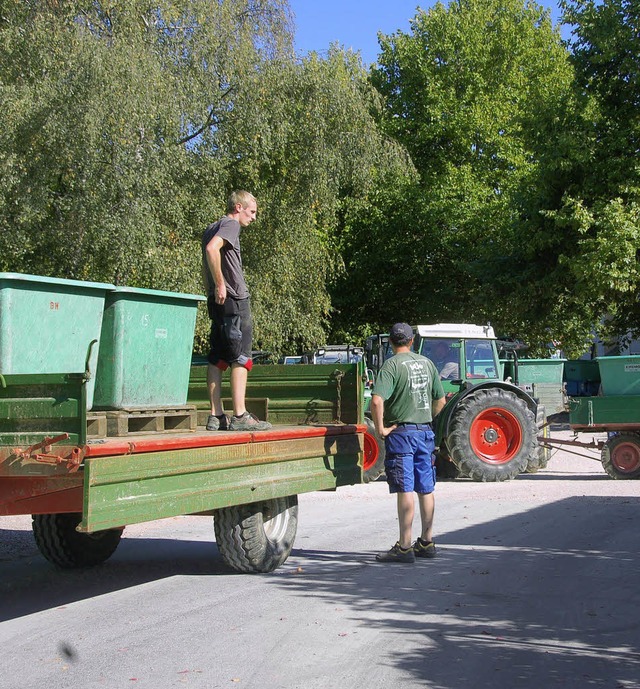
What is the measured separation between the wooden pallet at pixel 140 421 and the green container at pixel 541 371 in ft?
56.7

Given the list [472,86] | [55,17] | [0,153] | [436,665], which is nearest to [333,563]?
[436,665]

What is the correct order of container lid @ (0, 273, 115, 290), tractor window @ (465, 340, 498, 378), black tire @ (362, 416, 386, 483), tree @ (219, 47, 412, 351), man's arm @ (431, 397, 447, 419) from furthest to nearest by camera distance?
tree @ (219, 47, 412, 351) → tractor window @ (465, 340, 498, 378) → black tire @ (362, 416, 386, 483) → man's arm @ (431, 397, 447, 419) → container lid @ (0, 273, 115, 290)

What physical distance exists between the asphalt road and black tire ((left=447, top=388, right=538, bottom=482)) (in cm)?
478

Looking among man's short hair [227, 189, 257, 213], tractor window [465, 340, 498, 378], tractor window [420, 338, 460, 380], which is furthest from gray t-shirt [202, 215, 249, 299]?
tractor window [465, 340, 498, 378]

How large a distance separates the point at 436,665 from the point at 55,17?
15706 mm

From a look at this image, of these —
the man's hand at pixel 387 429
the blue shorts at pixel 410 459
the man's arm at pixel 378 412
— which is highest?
the man's arm at pixel 378 412

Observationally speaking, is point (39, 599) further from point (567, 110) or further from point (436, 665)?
point (567, 110)

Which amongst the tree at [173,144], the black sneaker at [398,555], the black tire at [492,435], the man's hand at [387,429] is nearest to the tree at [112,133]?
the tree at [173,144]

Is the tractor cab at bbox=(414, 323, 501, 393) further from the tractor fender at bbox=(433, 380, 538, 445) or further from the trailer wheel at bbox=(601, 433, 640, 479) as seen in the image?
the trailer wheel at bbox=(601, 433, 640, 479)

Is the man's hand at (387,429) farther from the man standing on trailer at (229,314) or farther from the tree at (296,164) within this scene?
the tree at (296,164)

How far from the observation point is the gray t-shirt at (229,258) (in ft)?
23.1

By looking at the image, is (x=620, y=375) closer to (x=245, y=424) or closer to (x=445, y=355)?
(x=445, y=355)

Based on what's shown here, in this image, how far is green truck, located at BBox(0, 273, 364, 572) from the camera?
526 centimetres

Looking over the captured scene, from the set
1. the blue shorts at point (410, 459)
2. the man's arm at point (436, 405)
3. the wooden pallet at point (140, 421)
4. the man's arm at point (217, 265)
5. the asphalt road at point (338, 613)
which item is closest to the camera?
the asphalt road at point (338, 613)
